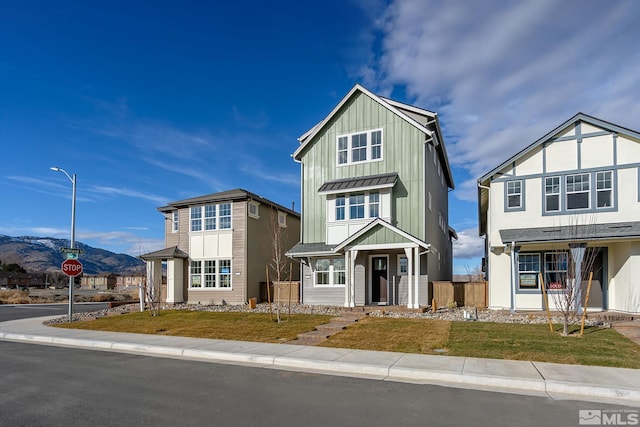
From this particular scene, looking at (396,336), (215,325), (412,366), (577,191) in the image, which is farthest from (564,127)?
(215,325)

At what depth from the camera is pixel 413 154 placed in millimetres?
21516

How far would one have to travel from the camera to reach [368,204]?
859 inches

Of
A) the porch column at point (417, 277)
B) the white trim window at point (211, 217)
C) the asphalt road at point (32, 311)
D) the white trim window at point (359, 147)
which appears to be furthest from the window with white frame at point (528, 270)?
the asphalt road at point (32, 311)

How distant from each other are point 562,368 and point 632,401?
1.73 m

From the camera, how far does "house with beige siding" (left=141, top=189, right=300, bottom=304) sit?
25.7 m

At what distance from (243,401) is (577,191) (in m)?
17.9

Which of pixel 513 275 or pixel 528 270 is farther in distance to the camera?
pixel 528 270

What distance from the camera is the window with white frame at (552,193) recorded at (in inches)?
757

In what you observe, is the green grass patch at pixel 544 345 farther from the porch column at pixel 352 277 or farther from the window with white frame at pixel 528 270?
the porch column at pixel 352 277

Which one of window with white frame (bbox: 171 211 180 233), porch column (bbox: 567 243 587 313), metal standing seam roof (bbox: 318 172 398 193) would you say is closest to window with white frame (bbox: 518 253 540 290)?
porch column (bbox: 567 243 587 313)

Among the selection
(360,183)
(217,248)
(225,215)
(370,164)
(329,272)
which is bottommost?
(329,272)

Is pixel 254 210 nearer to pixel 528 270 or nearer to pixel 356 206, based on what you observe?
pixel 356 206

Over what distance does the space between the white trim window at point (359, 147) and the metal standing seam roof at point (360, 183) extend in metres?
1.15

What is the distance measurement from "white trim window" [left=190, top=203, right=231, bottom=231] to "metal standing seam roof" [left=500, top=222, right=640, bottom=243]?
15.9 metres
